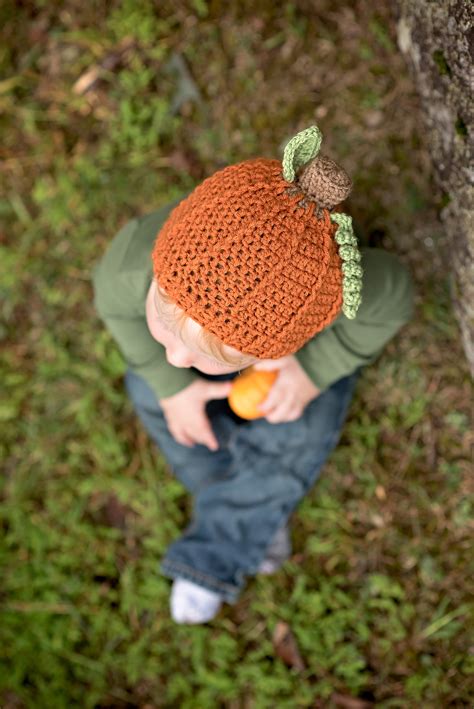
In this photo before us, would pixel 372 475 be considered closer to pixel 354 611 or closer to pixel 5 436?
pixel 354 611

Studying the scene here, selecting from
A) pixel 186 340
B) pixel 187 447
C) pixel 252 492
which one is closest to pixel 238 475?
pixel 252 492

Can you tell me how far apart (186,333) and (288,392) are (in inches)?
25.6

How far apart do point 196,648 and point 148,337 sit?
1.24 m

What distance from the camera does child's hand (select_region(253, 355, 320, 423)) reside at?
2.16 metres

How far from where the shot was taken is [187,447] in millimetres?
2422

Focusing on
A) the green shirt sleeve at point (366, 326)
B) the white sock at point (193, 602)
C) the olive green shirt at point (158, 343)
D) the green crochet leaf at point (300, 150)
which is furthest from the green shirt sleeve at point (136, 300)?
the white sock at point (193, 602)

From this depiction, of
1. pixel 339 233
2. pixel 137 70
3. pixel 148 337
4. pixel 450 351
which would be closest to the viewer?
pixel 339 233

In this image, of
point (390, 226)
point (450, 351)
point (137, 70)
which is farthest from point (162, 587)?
point (137, 70)

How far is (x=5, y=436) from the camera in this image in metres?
2.84

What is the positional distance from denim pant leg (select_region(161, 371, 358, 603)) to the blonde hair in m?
0.75

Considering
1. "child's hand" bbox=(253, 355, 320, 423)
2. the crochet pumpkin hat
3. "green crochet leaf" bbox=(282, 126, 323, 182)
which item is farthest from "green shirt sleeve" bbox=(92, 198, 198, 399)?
"green crochet leaf" bbox=(282, 126, 323, 182)

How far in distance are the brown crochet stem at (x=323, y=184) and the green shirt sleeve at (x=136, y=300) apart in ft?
2.15

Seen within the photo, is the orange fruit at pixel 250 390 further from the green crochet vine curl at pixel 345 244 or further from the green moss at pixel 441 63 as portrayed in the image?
the green moss at pixel 441 63

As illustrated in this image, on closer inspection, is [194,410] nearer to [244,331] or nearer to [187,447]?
[187,447]
